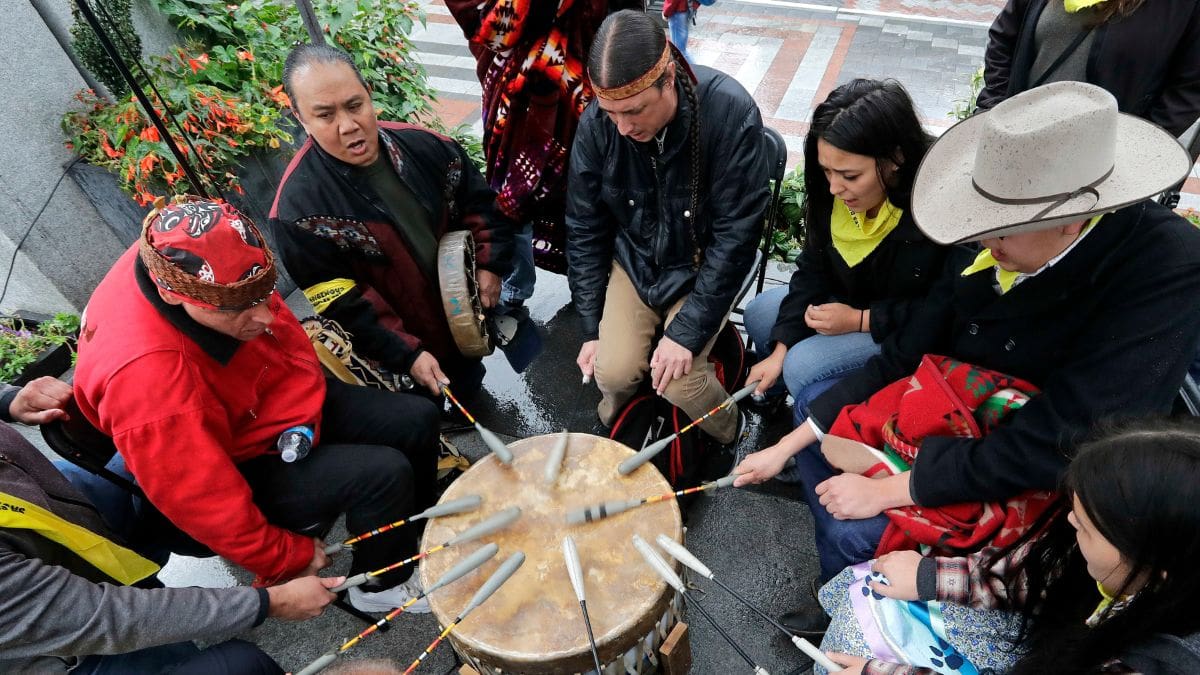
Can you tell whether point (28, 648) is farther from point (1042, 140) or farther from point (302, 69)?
point (1042, 140)

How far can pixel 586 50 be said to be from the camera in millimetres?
3049

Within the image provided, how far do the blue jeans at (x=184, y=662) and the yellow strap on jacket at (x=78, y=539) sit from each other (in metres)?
0.21

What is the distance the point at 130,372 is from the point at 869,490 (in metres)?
2.26

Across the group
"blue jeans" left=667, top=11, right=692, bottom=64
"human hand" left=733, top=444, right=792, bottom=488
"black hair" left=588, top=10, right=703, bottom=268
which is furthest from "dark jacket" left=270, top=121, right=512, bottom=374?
"blue jeans" left=667, top=11, right=692, bottom=64

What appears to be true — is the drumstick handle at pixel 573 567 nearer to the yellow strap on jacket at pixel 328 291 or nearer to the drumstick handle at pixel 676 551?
the drumstick handle at pixel 676 551

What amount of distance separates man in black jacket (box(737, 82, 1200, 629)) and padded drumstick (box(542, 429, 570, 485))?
59cm

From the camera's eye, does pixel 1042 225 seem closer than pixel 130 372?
Yes

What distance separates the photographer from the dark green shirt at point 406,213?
2631 mm

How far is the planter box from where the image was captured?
11.4 feet

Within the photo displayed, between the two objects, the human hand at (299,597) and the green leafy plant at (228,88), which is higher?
the green leafy plant at (228,88)

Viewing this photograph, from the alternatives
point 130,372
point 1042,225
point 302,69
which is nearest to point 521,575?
point 130,372

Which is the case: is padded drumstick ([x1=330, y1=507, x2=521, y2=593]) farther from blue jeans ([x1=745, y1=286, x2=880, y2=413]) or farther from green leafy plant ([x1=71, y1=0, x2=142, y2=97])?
green leafy plant ([x1=71, y1=0, x2=142, y2=97])

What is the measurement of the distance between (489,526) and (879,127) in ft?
5.82

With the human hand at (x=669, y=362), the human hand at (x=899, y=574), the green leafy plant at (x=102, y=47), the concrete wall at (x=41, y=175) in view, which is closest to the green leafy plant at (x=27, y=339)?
the concrete wall at (x=41, y=175)
